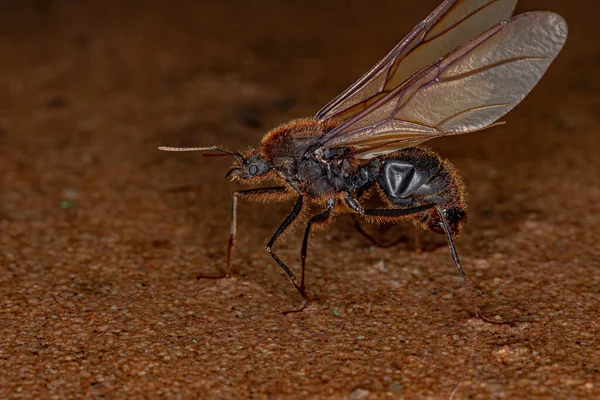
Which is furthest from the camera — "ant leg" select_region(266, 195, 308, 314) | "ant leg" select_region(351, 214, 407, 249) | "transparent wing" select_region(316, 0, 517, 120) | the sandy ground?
"ant leg" select_region(351, 214, 407, 249)

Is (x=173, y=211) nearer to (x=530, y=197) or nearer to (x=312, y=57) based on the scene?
(x=530, y=197)

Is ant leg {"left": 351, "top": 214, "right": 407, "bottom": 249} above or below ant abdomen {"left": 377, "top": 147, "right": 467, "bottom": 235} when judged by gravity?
below

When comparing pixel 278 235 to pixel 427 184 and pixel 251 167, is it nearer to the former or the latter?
pixel 251 167

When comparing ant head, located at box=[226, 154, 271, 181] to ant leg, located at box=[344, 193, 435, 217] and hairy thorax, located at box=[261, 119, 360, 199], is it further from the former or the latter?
ant leg, located at box=[344, 193, 435, 217]

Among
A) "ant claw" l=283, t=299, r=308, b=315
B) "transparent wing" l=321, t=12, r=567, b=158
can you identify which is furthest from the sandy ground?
"transparent wing" l=321, t=12, r=567, b=158

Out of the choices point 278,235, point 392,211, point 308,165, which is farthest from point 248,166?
point 392,211

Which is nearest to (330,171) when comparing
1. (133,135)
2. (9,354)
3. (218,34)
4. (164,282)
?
(164,282)

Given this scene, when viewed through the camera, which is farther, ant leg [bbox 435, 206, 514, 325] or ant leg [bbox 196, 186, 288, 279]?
ant leg [bbox 196, 186, 288, 279]

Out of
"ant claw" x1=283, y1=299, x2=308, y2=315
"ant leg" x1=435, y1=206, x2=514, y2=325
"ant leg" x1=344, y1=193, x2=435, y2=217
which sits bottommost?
"ant claw" x1=283, y1=299, x2=308, y2=315
